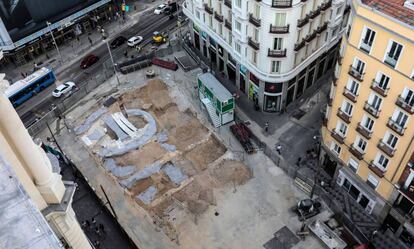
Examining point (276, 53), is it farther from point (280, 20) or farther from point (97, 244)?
point (97, 244)

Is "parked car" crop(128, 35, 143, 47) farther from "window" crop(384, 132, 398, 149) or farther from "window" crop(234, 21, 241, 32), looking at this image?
"window" crop(384, 132, 398, 149)

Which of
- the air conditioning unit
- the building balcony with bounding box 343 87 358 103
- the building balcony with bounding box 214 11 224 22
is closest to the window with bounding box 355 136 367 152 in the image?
the building balcony with bounding box 343 87 358 103

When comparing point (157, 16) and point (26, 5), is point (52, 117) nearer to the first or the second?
point (26, 5)

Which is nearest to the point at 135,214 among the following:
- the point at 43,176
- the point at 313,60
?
the point at 43,176

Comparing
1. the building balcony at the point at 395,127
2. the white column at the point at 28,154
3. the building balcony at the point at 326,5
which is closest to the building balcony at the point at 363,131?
the building balcony at the point at 395,127

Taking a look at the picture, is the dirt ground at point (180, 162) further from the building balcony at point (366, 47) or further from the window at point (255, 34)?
the building balcony at point (366, 47)
